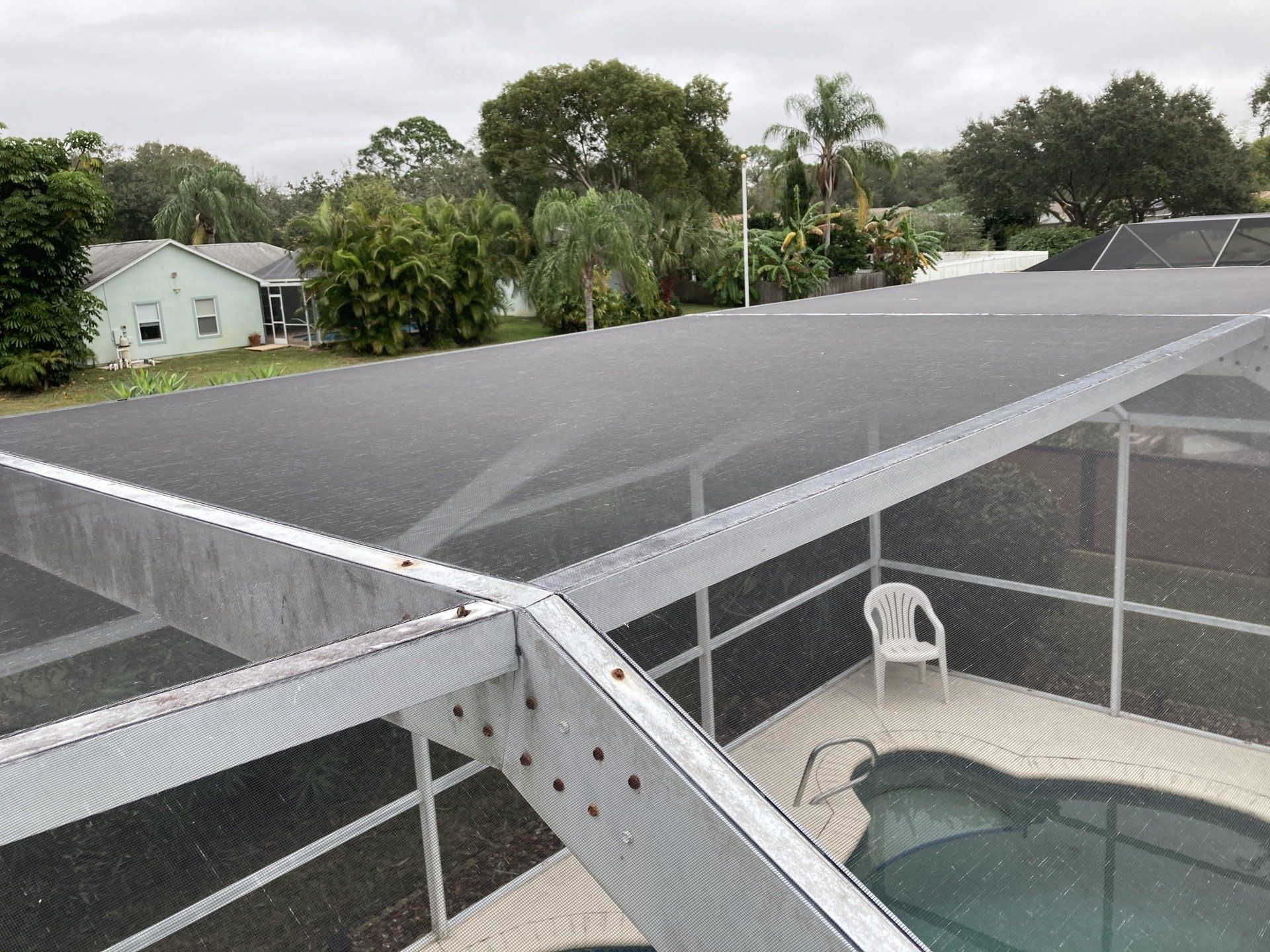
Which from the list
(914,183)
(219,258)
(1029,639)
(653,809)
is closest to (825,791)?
(1029,639)

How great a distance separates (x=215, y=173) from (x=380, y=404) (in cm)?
3485

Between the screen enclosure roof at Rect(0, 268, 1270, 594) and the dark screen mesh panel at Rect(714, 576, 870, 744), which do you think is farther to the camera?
the dark screen mesh panel at Rect(714, 576, 870, 744)

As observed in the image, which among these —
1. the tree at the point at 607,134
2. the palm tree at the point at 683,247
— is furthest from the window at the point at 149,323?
the tree at the point at 607,134

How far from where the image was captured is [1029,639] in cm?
879

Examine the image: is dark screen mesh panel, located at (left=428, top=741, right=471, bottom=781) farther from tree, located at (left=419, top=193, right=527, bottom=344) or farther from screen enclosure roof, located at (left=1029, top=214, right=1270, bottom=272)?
tree, located at (left=419, top=193, right=527, bottom=344)

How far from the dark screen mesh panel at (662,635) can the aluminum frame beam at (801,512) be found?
4.41 metres

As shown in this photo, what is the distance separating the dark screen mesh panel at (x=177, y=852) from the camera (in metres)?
4.46

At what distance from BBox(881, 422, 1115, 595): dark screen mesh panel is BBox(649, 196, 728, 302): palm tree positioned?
1722 centimetres

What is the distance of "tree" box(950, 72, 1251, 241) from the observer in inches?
1255

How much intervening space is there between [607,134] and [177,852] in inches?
1197

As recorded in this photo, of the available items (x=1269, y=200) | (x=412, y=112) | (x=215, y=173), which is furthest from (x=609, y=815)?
(x=412, y=112)

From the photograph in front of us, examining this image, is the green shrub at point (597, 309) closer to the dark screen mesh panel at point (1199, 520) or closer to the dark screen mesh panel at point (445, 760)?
the dark screen mesh panel at point (1199, 520)

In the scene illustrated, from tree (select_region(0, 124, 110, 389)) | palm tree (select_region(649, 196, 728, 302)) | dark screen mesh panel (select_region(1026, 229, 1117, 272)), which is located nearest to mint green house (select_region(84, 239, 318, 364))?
tree (select_region(0, 124, 110, 389))

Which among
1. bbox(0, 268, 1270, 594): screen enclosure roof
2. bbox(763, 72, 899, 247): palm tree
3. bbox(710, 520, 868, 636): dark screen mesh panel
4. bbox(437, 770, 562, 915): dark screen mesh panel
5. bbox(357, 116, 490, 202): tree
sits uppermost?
bbox(357, 116, 490, 202): tree
